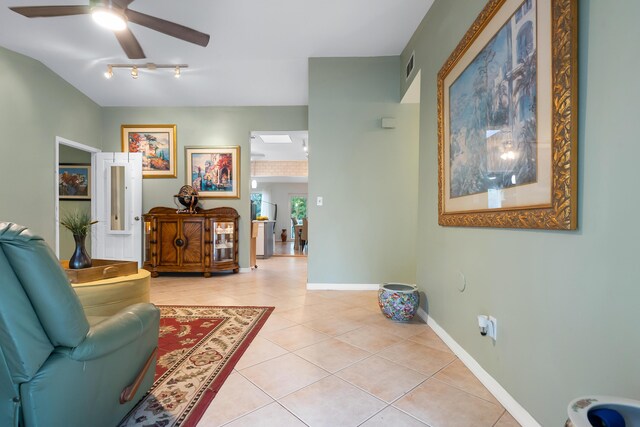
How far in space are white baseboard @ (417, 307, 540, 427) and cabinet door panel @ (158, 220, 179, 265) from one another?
381cm

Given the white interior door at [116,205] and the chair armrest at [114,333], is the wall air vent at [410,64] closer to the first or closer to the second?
the chair armrest at [114,333]

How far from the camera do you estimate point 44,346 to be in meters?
0.89

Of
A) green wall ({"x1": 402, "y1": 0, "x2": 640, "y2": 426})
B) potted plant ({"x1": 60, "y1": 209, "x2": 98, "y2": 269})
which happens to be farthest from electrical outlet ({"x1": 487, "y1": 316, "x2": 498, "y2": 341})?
potted plant ({"x1": 60, "y1": 209, "x2": 98, "y2": 269})

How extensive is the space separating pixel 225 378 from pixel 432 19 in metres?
3.08

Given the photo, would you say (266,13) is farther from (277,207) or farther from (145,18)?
(277,207)

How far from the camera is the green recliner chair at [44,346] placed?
833mm

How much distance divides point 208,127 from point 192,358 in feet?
13.0

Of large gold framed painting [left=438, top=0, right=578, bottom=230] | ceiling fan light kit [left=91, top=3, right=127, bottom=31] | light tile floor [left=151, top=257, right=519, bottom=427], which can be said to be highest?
ceiling fan light kit [left=91, top=3, right=127, bottom=31]

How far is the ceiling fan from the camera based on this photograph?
207cm

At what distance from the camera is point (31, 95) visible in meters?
3.53

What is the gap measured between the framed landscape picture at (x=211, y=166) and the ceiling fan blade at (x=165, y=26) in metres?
2.50

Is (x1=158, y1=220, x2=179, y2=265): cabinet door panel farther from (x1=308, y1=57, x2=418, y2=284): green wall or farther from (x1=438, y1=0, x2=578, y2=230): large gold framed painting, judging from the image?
(x1=438, y1=0, x2=578, y2=230): large gold framed painting

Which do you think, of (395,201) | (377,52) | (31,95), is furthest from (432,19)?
(31,95)

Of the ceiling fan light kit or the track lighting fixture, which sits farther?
the track lighting fixture
